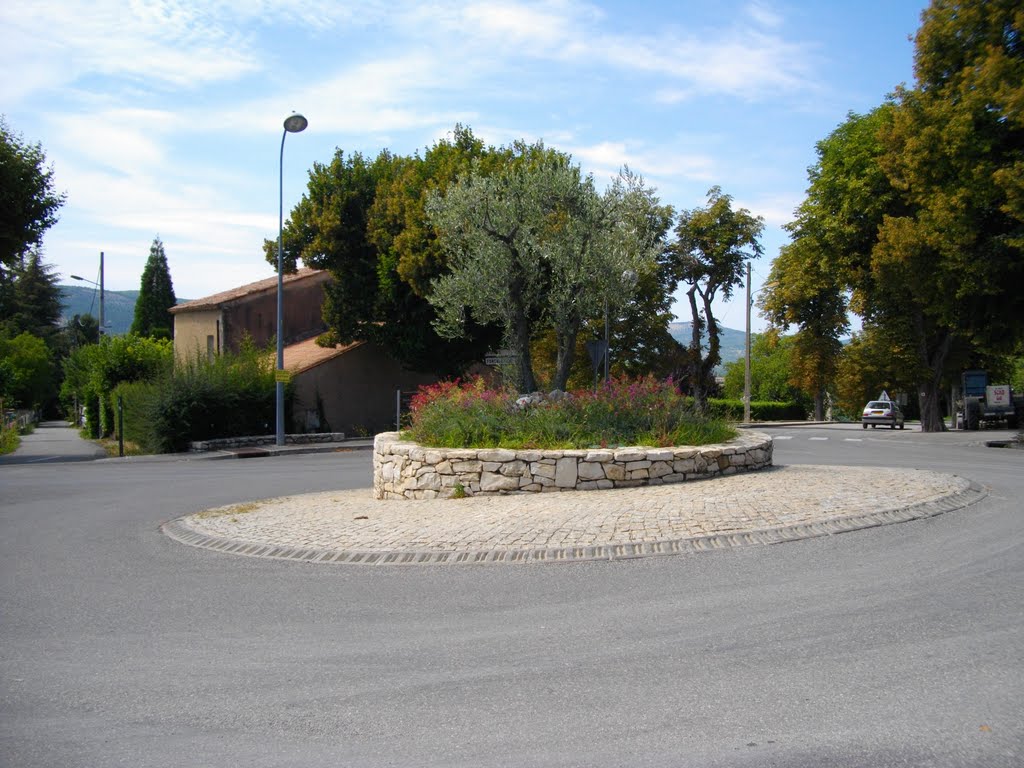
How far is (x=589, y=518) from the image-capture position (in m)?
9.27

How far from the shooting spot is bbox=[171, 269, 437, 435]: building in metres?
32.9

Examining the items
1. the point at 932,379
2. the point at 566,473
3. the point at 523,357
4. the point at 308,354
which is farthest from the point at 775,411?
the point at 566,473

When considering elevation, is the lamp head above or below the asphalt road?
above

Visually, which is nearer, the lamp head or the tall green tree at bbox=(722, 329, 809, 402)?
the lamp head

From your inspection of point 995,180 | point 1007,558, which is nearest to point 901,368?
point 995,180

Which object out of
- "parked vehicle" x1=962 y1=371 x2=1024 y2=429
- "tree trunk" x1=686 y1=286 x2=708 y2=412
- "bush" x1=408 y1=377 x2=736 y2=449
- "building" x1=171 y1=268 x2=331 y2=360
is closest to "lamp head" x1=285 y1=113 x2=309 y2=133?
"bush" x1=408 y1=377 x2=736 y2=449

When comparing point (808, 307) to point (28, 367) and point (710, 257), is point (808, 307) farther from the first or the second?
point (28, 367)

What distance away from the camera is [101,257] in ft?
147

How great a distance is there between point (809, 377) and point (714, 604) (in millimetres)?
45363

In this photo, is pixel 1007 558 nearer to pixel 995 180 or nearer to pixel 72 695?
pixel 72 695

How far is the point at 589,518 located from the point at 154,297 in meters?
59.3

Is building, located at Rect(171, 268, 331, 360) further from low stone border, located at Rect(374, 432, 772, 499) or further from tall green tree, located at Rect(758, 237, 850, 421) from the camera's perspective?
low stone border, located at Rect(374, 432, 772, 499)

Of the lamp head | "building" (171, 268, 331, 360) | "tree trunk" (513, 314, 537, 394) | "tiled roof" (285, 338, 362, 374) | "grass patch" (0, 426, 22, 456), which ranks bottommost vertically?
"grass patch" (0, 426, 22, 456)

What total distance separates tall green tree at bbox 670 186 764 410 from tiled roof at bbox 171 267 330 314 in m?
19.1
